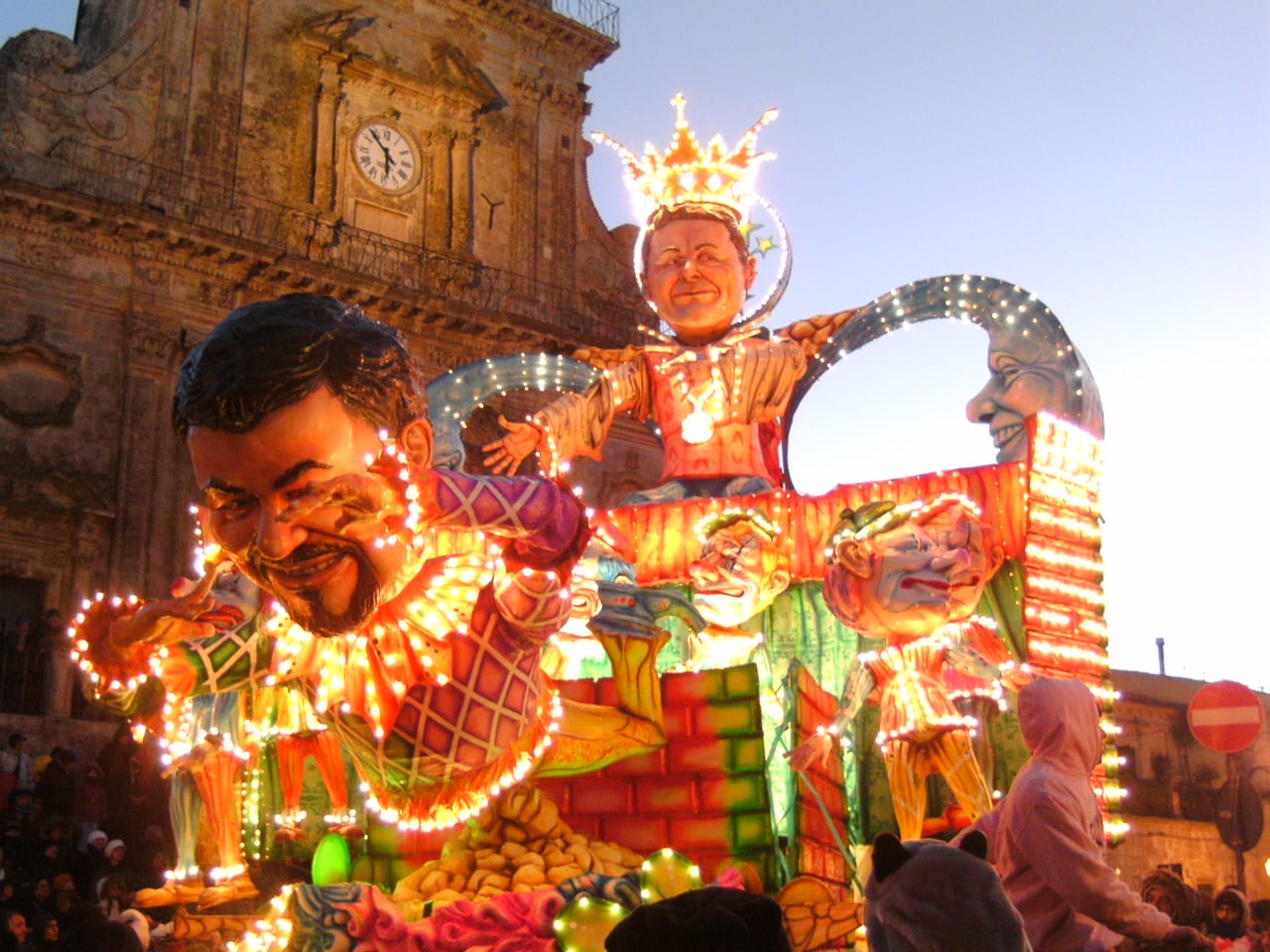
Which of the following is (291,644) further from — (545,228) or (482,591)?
(545,228)

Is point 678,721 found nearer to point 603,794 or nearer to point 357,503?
point 603,794

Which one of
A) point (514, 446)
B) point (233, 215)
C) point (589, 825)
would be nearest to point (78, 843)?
point (514, 446)

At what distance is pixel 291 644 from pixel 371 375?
100 centimetres

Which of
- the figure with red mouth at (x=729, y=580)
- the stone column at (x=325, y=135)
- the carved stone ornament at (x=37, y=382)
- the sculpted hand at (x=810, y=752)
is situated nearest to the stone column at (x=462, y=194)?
the stone column at (x=325, y=135)

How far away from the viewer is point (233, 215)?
20.0 meters

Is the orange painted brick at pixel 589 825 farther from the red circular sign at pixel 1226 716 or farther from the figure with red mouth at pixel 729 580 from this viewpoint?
the red circular sign at pixel 1226 716

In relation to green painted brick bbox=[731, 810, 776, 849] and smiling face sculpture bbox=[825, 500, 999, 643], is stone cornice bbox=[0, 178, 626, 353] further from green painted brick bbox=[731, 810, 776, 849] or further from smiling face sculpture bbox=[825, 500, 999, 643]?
green painted brick bbox=[731, 810, 776, 849]

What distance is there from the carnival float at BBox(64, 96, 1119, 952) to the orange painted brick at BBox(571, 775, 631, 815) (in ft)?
0.03

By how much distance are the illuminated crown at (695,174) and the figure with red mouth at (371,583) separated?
3.12 meters

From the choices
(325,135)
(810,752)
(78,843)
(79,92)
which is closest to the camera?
(810,752)

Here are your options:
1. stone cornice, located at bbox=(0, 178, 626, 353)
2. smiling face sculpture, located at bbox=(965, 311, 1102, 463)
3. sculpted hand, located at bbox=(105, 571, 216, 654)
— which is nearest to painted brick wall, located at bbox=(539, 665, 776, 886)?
sculpted hand, located at bbox=(105, 571, 216, 654)

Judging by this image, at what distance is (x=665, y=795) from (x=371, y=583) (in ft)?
4.27

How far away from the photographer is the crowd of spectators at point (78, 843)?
767 cm

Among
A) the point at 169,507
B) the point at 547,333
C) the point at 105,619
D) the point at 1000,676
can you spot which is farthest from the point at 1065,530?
the point at 547,333
